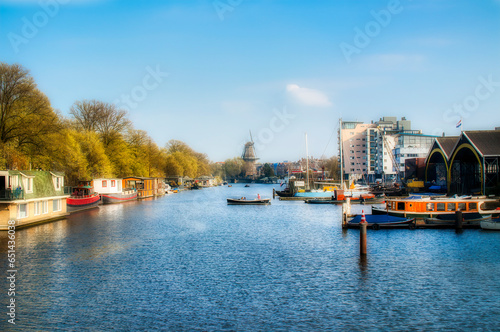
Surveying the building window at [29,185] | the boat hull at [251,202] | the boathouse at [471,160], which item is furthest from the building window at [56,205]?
the boathouse at [471,160]

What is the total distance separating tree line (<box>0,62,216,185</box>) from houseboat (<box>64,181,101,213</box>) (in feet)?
15.2

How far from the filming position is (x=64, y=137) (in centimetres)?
6769

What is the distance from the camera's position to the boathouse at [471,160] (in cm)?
7431

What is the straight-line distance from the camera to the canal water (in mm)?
21203

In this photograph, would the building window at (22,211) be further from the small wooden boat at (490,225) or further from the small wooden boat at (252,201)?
the small wooden boat at (252,201)

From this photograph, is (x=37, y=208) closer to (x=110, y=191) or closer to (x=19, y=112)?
(x=19, y=112)

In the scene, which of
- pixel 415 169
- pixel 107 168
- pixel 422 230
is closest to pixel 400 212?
pixel 422 230

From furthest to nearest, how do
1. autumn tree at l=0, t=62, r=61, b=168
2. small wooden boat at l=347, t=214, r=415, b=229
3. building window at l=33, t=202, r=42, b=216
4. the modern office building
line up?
the modern office building, autumn tree at l=0, t=62, r=61, b=168, building window at l=33, t=202, r=42, b=216, small wooden boat at l=347, t=214, r=415, b=229

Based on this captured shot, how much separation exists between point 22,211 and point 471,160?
8466 centimetres

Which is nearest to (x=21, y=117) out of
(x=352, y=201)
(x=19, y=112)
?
(x=19, y=112)

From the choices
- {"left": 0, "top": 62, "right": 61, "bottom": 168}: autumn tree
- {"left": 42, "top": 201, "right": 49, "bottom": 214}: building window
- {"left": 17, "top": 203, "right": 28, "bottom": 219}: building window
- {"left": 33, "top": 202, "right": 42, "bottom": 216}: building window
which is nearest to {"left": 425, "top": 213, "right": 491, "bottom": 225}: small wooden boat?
{"left": 17, "top": 203, "right": 28, "bottom": 219}: building window

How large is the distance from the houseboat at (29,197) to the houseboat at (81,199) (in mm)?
9599

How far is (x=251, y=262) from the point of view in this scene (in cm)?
3328

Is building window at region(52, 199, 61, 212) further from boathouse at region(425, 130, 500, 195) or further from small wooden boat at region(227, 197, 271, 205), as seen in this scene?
boathouse at region(425, 130, 500, 195)
